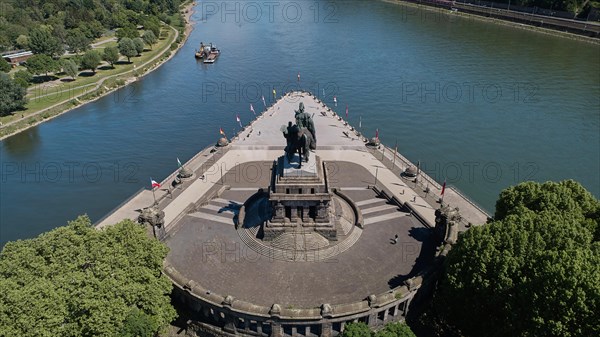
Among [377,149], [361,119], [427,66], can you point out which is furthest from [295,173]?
[427,66]

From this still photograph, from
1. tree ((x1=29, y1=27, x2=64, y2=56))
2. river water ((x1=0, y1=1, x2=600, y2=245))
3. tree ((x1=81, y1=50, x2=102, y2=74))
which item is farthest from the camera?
tree ((x1=29, y1=27, x2=64, y2=56))

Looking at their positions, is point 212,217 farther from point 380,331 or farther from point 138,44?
point 138,44

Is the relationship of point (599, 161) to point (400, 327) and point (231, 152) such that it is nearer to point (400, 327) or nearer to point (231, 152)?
point (400, 327)

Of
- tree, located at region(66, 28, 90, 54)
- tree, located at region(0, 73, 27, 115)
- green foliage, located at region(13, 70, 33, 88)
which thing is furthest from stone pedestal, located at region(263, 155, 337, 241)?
tree, located at region(66, 28, 90, 54)

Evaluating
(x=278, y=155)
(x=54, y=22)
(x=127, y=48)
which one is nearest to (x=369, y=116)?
(x=278, y=155)

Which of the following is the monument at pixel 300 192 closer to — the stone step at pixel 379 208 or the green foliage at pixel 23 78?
the stone step at pixel 379 208

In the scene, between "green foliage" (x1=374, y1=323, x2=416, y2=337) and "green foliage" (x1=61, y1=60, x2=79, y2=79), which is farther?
"green foliage" (x1=61, y1=60, x2=79, y2=79)

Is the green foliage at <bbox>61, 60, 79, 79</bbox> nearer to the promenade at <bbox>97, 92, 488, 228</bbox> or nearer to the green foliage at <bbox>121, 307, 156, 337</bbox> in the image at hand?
the promenade at <bbox>97, 92, 488, 228</bbox>
